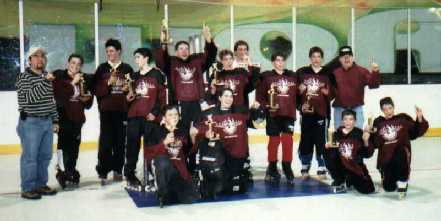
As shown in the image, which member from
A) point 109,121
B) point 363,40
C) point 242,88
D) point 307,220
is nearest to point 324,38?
point 363,40

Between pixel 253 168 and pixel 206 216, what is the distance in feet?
7.67

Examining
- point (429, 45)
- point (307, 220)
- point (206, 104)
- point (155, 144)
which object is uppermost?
point (429, 45)

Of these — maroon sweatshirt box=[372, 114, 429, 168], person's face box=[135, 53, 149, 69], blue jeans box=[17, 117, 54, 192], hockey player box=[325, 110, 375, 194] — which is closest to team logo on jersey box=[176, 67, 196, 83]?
person's face box=[135, 53, 149, 69]

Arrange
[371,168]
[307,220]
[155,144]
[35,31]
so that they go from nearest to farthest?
[307,220], [155,144], [371,168], [35,31]

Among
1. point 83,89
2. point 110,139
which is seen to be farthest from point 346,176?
point 83,89

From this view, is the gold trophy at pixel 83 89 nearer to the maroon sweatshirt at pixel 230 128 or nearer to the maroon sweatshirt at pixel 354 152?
the maroon sweatshirt at pixel 230 128

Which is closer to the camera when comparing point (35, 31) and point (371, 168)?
point (371, 168)

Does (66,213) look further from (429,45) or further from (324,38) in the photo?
(429,45)

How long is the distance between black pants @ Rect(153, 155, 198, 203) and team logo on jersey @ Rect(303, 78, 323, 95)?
165 centimetres

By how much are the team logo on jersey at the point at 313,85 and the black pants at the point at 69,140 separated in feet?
7.28

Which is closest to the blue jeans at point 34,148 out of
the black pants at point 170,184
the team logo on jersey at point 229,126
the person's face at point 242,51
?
the black pants at point 170,184

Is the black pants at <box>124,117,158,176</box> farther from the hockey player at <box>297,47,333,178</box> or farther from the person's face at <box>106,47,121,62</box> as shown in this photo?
the hockey player at <box>297,47,333,178</box>

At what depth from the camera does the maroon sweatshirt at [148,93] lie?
4.94 metres

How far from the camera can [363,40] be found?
927cm
